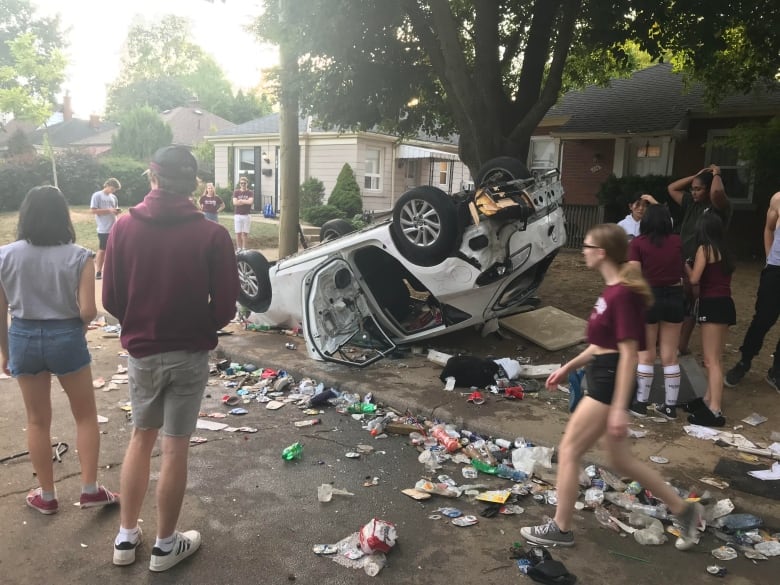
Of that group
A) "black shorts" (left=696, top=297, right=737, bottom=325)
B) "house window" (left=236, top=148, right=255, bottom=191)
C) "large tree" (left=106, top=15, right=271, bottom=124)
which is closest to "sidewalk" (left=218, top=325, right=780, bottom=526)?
"black shorts" (left=696, top=297, right=737, bottom=325)

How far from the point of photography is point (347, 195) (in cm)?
2117

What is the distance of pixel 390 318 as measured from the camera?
6867mm

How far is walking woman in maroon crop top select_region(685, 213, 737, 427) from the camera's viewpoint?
509 centimetres

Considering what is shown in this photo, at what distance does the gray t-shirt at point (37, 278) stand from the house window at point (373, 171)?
783 inches

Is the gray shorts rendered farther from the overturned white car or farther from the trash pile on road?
the overturned white car

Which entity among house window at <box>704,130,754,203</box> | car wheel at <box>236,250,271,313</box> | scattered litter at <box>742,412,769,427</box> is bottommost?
scattered litter at <box>742,412,769,427</box>

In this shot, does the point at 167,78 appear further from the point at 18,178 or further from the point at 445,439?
the point at 445,439

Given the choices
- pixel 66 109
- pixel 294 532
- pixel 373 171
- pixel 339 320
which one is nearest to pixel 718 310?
pixel 339 320

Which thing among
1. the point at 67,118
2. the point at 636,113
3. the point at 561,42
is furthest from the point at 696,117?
the point at 67,118

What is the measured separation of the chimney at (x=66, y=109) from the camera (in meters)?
50.2

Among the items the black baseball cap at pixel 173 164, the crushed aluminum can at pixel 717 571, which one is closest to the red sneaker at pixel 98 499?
the black baseball cap at pixel 173 164

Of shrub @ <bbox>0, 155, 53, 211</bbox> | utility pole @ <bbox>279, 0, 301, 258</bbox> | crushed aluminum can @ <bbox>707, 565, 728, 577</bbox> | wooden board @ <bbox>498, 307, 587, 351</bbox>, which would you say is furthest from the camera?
shrub @ <bbox>0, 155, 53, 211</bbox>

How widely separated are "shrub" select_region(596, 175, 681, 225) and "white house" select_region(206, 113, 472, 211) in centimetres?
674

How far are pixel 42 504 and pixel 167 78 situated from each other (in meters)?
66.2
